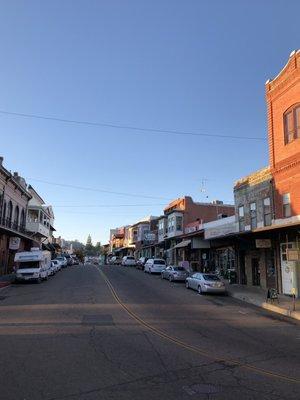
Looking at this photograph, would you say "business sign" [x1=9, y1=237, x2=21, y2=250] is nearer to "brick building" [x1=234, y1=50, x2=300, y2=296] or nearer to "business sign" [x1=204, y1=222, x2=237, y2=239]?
"business sign" [x1=204, y1=222, x2=237, y2=239]

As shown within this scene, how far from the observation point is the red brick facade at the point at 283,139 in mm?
27547

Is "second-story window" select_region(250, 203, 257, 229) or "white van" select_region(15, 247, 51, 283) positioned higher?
"second-story window" select_region(250, 203, 257, 229)

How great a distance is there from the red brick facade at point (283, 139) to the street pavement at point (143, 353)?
10.1 m

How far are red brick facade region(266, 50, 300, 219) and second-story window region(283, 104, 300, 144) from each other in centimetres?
15

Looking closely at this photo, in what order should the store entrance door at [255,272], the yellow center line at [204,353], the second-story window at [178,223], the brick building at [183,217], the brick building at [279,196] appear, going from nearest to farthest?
the yellow center line at [204,353], the brick building at [279,196], the store entrance door at [255,272], the brick building at [183,217], the second-story window at [178,223]

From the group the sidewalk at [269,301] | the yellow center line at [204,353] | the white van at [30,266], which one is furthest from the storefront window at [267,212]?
the white van at [30,266]

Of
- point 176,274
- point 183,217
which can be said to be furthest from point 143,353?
point 183,217

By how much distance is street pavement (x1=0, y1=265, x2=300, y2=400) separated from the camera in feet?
26.1

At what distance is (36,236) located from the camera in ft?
218

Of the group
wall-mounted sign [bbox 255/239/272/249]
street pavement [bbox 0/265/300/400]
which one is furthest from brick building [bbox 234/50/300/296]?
street pavement [bbox 0/265/300/400]

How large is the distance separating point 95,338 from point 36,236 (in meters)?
55.6

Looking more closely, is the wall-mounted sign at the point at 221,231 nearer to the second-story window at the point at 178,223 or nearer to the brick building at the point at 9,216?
the brick building at the point at 9,216

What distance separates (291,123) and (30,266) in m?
23.0

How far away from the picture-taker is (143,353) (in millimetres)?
11000
